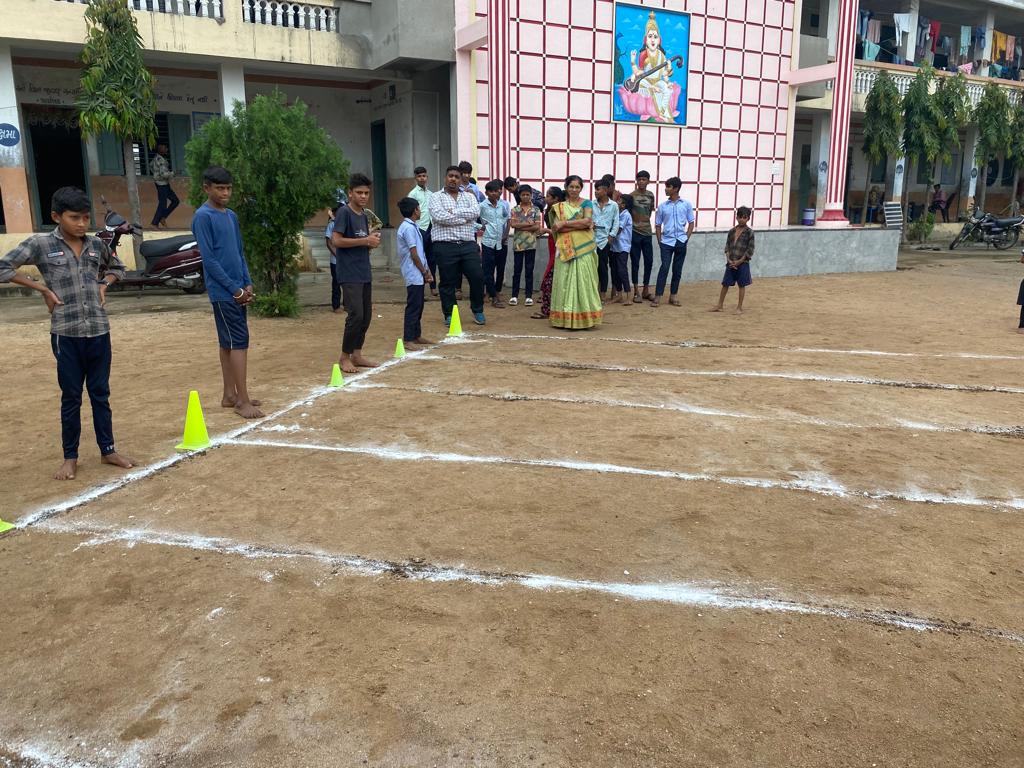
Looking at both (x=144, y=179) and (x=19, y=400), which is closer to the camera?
(x=19, y=400)

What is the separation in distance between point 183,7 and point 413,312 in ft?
33.3

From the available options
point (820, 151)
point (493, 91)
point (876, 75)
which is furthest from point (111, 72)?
point (876, 75)

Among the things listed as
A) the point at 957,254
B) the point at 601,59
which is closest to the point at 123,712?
the point at 601,59

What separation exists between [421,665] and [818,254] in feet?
50.2

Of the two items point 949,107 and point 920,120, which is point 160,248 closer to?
point 920,120

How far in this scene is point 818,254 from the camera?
1599 centimetres

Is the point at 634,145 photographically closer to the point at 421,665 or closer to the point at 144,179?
the point at 144,179

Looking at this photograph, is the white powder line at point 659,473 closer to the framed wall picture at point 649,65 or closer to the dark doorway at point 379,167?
the framed wall picture at point 649,65

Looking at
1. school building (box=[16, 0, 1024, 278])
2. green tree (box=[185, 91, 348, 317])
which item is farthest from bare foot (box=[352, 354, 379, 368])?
school building (box=[16, 0, 1024, 278])

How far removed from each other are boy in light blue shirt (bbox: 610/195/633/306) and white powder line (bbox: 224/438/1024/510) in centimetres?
662

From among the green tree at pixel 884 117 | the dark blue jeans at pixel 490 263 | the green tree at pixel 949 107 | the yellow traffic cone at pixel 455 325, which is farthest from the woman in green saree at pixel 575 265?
the green tree at pixel 949 107

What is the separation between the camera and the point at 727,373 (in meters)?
6.86

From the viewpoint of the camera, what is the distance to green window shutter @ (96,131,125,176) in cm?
1623

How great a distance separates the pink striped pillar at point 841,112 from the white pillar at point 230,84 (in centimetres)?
1200
